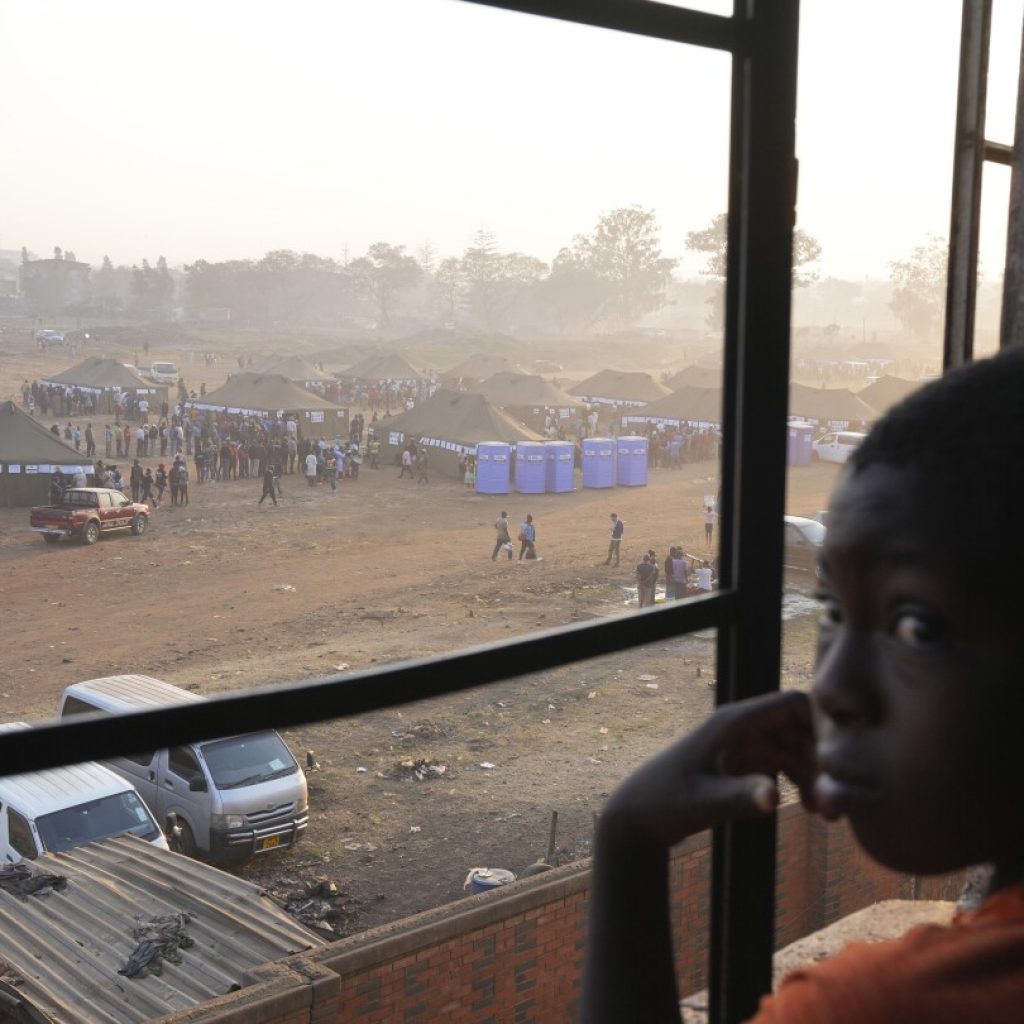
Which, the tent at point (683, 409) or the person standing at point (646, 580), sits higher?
the tent at point (683, 409)

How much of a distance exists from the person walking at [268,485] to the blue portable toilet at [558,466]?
208 inches

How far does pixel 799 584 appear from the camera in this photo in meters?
16.8

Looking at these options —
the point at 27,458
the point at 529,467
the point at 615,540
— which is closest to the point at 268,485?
the point at 529,467

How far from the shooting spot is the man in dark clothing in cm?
1933

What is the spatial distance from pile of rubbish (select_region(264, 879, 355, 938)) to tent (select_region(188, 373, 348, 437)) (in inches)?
396

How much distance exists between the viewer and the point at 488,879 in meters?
10.9

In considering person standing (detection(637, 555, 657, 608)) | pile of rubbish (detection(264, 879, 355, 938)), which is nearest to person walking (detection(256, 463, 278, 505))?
person standing (detection(637, 555, 657, 608))

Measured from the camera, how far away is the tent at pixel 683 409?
1029 inches

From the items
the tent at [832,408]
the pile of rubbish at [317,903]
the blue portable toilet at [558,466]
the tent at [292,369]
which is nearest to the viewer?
the pile of rubbish at [317,903]

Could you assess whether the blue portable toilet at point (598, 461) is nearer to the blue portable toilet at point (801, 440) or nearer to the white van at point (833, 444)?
the blue portable toilet at point (801, 440)

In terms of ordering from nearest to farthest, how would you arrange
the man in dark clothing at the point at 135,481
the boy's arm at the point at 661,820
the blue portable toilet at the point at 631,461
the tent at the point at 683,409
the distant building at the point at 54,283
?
the boy's arm at the point at 661,820 < the distant building at the point at 54,283 < the man in dark clothing at the point at 135,481 < the blue portable toilet at the point at 631,461 < the tent at the point at 683,409

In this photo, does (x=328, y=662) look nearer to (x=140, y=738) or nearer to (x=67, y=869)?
(x=67, y=869)

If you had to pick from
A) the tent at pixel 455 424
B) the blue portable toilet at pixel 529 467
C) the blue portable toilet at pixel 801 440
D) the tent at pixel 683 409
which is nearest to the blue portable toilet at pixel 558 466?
the blue portable toilet at pixel 529 467

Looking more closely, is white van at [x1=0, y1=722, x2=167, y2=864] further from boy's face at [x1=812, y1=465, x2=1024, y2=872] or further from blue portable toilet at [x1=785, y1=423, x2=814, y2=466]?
blue portable toilet at [x1=785, y1=423, x2=814, y2=466]
